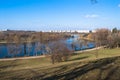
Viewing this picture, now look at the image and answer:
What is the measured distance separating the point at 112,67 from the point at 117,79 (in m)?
2.67

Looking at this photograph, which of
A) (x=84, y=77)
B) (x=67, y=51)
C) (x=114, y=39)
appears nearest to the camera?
(x=84, y=77)

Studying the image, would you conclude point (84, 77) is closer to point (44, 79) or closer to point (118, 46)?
point (44, 79)

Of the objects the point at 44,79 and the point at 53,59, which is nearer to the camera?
the point at 44,79

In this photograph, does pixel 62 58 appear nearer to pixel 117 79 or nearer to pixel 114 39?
pixel 117 79

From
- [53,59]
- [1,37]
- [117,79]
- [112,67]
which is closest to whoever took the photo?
[117,79]

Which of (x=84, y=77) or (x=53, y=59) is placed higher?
(x=84, y=77)

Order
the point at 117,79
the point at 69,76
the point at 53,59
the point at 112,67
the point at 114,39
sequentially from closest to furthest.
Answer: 1. the point at 117,79
2. the point at 69,76
3. the point at 112,67
4. the point at 53,59
5. the point at 114,39

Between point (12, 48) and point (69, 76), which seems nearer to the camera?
point (69, 76)

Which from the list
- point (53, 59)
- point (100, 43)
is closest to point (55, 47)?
point (53, 59)

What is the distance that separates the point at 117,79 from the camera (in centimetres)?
1054

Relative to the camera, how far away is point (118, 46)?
7806 cm

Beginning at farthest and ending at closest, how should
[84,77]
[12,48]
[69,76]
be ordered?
[12,48], [69,76], [84,77]

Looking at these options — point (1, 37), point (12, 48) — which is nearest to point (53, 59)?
point (12, 48)

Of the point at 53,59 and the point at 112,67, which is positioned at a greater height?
the point at 112,67
